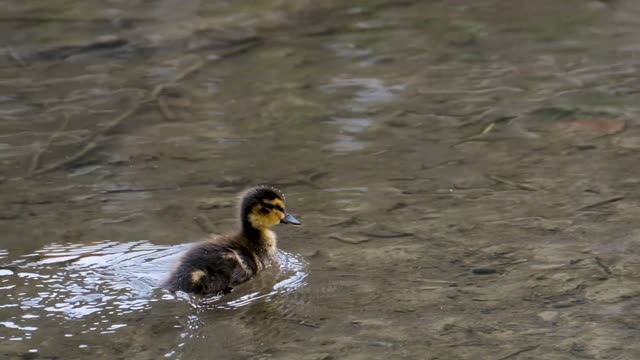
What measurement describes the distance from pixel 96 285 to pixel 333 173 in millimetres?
1925

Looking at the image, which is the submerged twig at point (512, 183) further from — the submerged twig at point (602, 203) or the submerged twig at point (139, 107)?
the submerged twig at point (139, 107)

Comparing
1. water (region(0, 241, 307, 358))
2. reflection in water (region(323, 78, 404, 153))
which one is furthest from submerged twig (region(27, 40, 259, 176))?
water (region(0, 241, 307, 358))

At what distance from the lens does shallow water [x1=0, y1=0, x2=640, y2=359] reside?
16.8ft

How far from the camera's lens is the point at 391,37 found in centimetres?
1033

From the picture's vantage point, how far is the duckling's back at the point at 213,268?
552cm

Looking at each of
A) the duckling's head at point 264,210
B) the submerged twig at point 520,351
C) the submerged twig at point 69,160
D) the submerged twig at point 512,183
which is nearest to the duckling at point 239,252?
the duckling's head at point 264,210

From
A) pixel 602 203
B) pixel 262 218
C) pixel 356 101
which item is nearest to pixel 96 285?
pixel 262 218

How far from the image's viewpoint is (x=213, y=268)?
5617mm

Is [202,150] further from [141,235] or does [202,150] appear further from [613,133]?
[613,133]

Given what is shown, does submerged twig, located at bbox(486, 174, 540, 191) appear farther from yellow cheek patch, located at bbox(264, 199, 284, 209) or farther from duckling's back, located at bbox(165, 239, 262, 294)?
duckling's back, located at bbox(165, 239, 262, 294)

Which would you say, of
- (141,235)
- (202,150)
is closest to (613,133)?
(202,150)

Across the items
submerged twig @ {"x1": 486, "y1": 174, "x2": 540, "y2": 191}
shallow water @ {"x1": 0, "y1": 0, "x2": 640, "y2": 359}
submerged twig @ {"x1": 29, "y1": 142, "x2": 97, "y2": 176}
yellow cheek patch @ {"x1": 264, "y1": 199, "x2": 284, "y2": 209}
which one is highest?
submerged twig @ {"x1": 29, "y1": 142, "x2": 97, "y2": 176}

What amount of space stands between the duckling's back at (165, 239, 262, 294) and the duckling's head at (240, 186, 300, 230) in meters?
0.20

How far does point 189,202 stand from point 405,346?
220 cm
